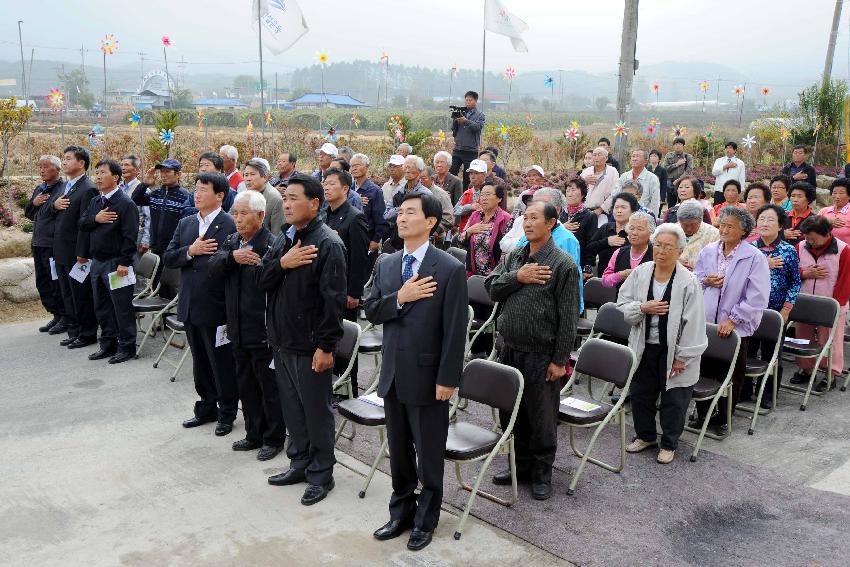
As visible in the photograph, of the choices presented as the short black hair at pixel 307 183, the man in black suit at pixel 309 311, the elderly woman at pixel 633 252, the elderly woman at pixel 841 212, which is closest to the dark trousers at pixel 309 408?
the man in black suit at pixel 309 311

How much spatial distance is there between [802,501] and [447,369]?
8.14 ft

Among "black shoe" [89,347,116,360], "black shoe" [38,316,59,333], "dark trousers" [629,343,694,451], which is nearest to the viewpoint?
"dark trousers" [629,343,694,451]

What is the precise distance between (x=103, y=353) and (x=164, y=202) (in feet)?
5.35

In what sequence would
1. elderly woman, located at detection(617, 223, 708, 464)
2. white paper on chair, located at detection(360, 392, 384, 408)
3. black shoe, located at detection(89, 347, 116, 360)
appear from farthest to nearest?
black shoe, located at detection(89, 347, 116, 360)
elderly woman, located at detection(617, 223, 708, 464)
white paper on chair, located at detection(360, 392, 384, 408)

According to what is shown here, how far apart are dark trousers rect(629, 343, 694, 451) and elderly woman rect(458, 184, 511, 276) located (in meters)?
2.19

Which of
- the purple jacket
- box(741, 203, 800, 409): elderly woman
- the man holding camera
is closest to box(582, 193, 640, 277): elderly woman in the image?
box(741, 203, 800, 409): elderly woman

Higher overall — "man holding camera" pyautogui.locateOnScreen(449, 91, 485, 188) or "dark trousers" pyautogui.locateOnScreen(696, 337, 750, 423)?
"man holding camera" pyautogui.locateOnScreen(449, 91, 485, 188)

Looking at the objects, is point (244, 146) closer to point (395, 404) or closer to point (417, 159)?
point (417, 159)

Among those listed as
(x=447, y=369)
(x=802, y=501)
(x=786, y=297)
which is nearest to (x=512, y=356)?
(x=447, y=369)

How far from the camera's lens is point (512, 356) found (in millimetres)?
4586

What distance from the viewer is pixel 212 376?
18.9 ft

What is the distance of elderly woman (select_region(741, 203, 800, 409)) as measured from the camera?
618 centimetres

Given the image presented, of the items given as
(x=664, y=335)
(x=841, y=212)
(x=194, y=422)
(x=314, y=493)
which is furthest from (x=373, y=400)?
(x=841, y=212)

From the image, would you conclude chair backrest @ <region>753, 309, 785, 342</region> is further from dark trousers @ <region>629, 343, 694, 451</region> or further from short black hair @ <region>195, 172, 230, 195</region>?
short black hair @ <region>195, 172, 230, 195</region>
